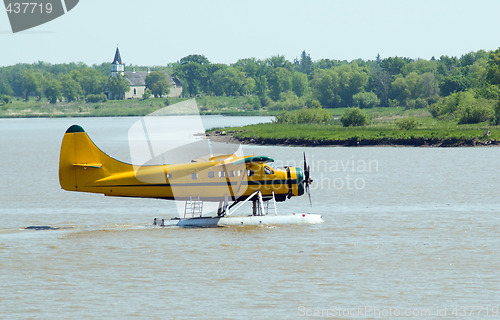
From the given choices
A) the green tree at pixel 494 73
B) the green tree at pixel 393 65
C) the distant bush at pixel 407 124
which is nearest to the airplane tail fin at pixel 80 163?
the distant bush at pixel 407 124

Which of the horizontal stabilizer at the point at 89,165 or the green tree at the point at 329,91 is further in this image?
the green tree at the point at 329,91

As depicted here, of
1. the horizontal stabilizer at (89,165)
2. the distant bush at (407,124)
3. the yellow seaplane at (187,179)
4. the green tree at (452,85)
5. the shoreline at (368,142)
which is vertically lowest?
the shoreline at (368,142)

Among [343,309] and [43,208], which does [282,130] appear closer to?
[43,208]

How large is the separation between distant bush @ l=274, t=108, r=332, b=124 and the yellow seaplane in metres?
71.4

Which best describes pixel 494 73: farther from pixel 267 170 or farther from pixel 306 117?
pixel 267 170

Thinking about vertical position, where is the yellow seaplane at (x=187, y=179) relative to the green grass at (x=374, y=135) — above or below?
above

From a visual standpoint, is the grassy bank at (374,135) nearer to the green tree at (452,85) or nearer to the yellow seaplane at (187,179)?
the yellow seaplane at (187,179)

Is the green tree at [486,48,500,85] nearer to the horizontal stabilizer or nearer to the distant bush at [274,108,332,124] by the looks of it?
the distant bush at [274,108,332,124]

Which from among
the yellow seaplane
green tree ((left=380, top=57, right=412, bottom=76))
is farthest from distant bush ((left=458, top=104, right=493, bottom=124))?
green tree ((left=380, top=57, right=412, bottom=76))

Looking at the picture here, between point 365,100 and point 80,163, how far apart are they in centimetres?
12832

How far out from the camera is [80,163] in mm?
24125

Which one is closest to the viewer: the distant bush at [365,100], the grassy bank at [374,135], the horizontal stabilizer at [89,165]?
the horizontal stabilizer at [89,165]

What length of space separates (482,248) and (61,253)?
11.6 metres

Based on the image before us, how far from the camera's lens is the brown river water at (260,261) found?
15.7 meters
